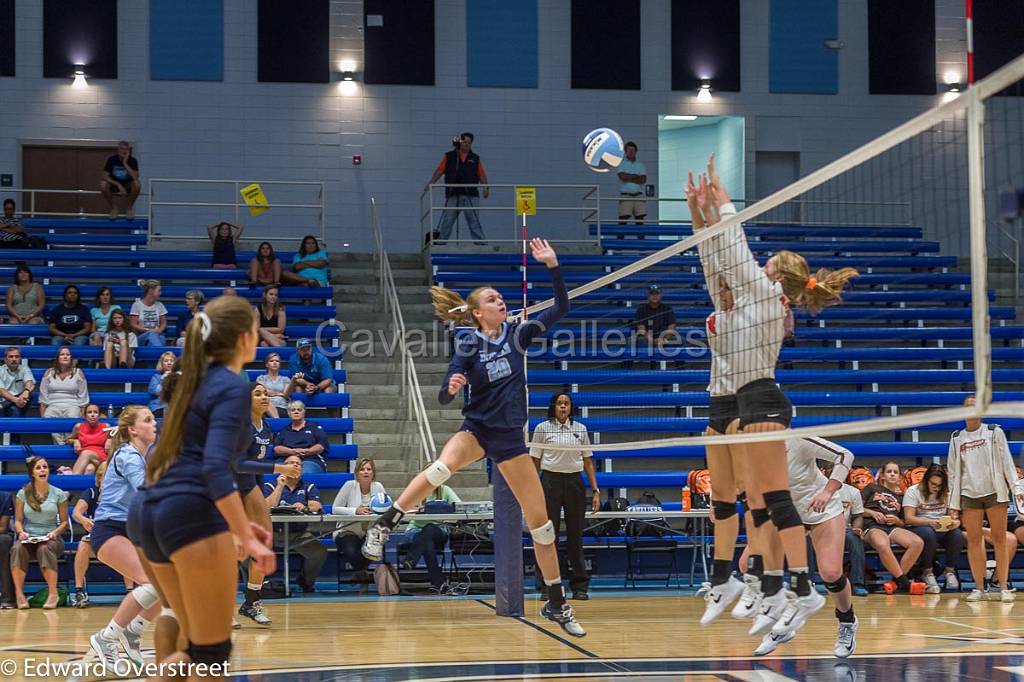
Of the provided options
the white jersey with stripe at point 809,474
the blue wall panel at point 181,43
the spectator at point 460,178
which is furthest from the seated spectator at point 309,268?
the white jersey with stripe at point 809,474

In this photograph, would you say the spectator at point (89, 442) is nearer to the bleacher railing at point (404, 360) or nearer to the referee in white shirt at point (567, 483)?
the bleacher railing at point (404, 360)

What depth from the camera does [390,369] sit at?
57.9ft

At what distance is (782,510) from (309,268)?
43.6 feet

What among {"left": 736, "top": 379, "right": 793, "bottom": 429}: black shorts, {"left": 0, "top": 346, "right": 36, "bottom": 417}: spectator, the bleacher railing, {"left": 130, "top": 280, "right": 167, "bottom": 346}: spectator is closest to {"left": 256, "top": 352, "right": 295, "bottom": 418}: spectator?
the bleacher railing

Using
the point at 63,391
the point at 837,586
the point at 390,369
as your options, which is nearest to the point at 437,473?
the point at 837,586

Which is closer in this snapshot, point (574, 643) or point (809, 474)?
point (809, 474)

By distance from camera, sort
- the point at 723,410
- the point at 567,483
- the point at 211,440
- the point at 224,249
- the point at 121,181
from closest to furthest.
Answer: the point at 211,440, the point at 723,410, the point at 567,483, the point at 224,249, the point at 121,181

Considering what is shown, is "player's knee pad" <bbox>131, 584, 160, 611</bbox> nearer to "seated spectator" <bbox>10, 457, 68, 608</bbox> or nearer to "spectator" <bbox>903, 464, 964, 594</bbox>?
"seated spectator" <bbox>10, 457, 68, 608</bbox>

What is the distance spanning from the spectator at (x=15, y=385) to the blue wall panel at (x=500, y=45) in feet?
34.4

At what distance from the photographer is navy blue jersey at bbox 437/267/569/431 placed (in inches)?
324

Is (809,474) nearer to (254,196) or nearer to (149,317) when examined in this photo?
(149,317)

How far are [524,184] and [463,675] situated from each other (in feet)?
51.0

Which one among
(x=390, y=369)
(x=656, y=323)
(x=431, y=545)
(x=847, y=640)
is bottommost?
(x=431, y=545)

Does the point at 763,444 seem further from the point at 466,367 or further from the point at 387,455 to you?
the point at 387,455
